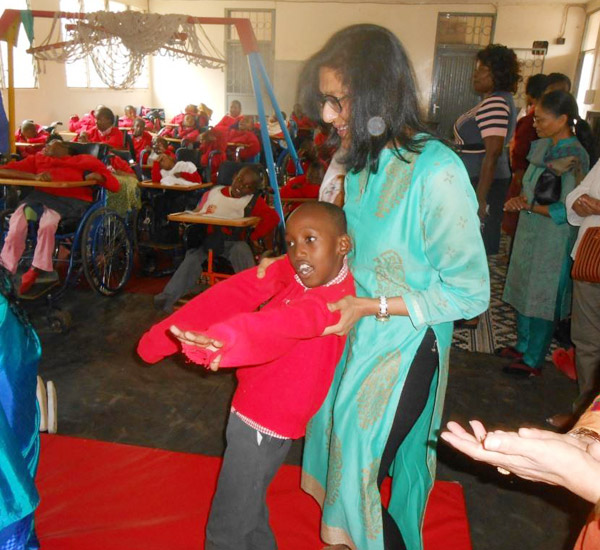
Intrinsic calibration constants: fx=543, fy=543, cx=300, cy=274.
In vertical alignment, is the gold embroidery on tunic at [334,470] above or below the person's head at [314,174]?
below

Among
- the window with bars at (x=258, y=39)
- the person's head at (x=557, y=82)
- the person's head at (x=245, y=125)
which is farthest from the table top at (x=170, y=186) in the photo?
the window with bars at (x=258, y=39)

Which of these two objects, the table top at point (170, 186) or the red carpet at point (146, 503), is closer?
the red carpet at point (146, 503)

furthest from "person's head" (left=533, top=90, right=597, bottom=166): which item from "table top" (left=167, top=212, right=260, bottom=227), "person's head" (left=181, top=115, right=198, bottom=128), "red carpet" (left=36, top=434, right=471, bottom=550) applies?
"person's head" (left=181, top=115, right=198, bottom=128)

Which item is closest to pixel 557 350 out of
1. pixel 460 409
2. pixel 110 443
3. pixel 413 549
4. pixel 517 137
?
pixel 460 409

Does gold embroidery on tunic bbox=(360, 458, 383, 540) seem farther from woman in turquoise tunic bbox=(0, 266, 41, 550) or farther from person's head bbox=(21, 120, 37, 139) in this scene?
person's head bbox=(21, 120, 37, 139)

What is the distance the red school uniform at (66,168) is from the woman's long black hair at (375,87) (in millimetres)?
3022

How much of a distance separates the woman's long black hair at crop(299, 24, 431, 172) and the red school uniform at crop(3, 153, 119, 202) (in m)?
3.02

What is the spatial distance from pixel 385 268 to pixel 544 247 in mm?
1905

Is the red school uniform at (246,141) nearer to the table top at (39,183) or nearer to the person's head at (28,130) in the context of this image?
the person's head at (28,130)

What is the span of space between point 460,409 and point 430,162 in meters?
1.91

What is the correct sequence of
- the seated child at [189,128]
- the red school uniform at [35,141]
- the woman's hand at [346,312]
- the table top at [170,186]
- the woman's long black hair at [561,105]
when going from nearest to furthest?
the woman's hand at [346,312] < the woman's long black hair at [561,105] < the table top at [170,186] < the red school uniform at [35,141] < the seated child at [189,128]

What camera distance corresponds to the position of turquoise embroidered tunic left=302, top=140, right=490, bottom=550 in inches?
43.2

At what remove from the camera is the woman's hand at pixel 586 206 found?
2.21 metres

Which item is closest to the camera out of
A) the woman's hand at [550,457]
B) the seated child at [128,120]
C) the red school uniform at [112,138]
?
the woman's hand at [550,457]
